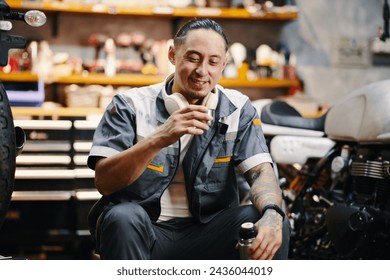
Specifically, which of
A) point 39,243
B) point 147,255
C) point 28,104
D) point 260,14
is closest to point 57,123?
point 28,104

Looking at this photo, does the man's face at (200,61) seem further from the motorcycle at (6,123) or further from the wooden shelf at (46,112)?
the wooden shelf at (46,112)

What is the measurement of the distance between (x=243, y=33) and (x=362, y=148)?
9.81 feet

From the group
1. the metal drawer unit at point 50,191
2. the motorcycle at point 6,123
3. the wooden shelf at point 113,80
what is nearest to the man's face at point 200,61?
the motorcycle at point 6,123

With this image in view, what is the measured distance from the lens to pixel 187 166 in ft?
6.87

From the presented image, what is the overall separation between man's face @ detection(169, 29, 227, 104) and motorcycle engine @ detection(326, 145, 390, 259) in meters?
0.89

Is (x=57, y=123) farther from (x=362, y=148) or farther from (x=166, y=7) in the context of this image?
(x=362, y=148)

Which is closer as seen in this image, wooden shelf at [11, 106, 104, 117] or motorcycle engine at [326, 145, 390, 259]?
motorcycle engine at [326, 145, 390, 259]

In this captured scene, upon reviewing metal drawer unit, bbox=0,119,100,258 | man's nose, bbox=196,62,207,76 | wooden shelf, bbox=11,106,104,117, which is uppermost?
man's nose, bbox=196,62,207,76

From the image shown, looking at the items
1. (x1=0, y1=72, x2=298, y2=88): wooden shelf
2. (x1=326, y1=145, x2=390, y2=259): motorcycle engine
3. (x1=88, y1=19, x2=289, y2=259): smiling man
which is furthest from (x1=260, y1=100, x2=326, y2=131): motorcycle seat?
(x1=0, y1=72, x2=298, y2=88): wooden shelf

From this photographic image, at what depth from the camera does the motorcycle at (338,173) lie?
2.62m

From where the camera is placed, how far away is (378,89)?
105 inches

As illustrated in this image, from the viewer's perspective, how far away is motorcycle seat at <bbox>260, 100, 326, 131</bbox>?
3.32 meters

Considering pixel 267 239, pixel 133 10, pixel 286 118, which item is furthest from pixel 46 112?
pixel 267 239

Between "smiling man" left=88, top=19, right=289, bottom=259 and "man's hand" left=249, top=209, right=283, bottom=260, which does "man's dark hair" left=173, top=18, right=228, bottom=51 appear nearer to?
"smiling man" left=88, top=19, right=289, bottom=259
